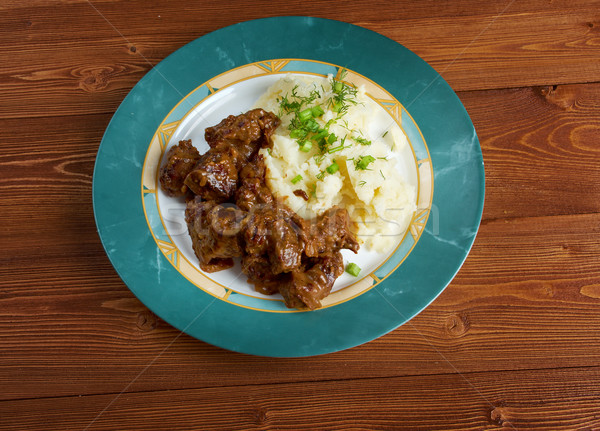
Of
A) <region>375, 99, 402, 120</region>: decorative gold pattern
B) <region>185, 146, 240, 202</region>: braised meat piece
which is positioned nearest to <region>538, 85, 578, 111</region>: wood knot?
<region>375, 99, 402, 120</region>: decorative gold pattern

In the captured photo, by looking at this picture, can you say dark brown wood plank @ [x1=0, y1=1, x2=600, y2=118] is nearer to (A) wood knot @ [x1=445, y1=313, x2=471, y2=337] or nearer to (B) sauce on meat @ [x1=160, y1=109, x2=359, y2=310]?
(B) sauce on meat @ [x1=160, y1=109, x2=359, y2=310]

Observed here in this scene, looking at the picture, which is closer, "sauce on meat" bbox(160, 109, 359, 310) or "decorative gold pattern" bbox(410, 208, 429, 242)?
"sauce on meat" bbox(160, 109, 359, 310)

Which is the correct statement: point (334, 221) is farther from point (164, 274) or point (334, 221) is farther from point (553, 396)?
point (553, 396)

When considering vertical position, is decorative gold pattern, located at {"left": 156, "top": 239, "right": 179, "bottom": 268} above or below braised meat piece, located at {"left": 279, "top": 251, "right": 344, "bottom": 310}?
below

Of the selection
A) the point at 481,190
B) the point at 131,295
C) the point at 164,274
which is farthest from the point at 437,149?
the point at 131,295

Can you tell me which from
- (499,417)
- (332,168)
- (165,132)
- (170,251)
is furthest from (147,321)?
(499,417)

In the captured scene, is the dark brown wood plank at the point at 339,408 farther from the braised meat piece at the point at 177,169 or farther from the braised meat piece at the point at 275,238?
the braised meat piece at the point at 177,169
